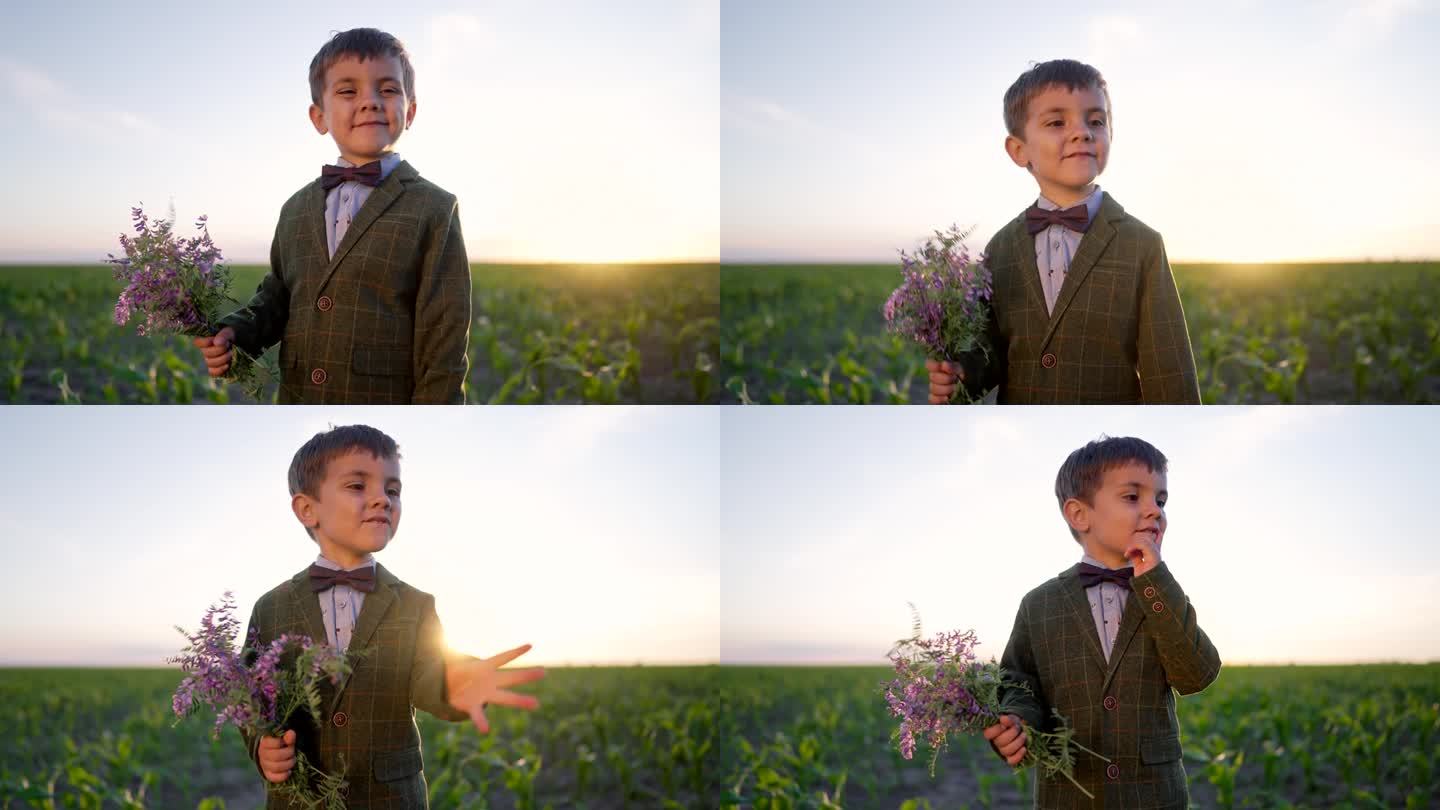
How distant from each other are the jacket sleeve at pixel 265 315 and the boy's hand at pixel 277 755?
2.90ft

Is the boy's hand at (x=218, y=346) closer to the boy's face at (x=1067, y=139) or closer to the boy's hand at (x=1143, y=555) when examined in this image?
the boy's face at (x=1067, y=139)

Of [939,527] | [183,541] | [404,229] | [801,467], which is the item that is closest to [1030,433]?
[939,527]

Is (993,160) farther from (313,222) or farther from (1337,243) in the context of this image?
(313,222)

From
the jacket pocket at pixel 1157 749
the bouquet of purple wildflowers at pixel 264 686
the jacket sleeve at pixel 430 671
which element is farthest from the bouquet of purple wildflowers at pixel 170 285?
the jacket pocket at pixel 1157 749

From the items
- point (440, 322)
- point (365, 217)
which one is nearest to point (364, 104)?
point (365, 217)

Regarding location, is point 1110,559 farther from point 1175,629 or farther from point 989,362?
point 989,362

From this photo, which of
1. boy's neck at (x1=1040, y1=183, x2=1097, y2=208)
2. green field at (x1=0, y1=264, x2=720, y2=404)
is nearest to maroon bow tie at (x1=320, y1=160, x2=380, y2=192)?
green field at (x1=0, y1=264, x2=720, y2=404)

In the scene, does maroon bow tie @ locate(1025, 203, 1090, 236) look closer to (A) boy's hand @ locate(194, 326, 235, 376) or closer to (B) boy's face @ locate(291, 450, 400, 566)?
(B) boy's face @ locate(291, 450, 400, 566)

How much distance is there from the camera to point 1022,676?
10.6 ft

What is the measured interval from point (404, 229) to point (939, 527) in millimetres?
1836

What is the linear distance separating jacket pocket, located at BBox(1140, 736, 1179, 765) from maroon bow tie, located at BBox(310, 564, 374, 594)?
5.70 feet

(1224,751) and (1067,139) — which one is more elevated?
(1067,139)

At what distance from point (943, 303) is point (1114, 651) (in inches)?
33.5

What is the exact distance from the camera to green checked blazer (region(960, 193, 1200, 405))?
3.17 metres
